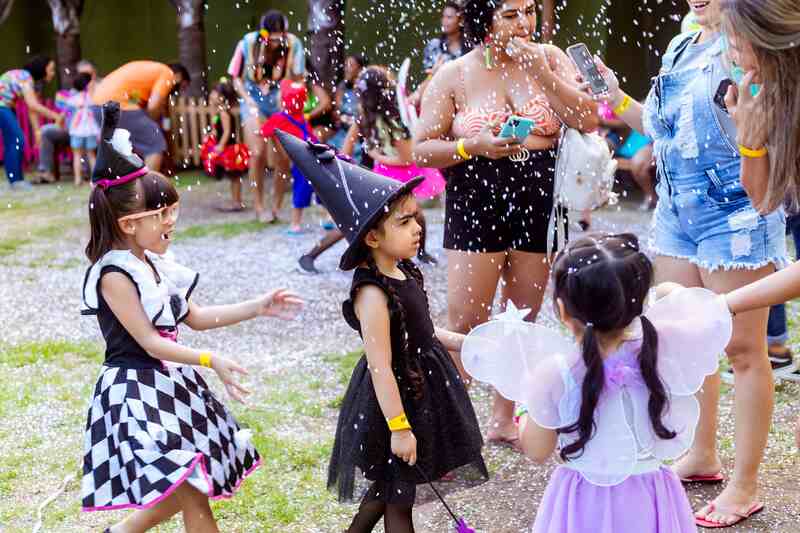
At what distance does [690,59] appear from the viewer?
128 inches

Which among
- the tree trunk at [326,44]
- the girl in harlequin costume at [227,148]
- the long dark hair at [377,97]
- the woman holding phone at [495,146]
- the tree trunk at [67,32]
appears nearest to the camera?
the woman holding phone at [495,146]

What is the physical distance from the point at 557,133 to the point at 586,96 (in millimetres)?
206

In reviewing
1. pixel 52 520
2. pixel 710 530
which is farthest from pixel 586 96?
pixel 52 520

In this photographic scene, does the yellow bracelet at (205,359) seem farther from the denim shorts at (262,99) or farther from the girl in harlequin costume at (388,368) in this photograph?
the denim shorts at (262,99)

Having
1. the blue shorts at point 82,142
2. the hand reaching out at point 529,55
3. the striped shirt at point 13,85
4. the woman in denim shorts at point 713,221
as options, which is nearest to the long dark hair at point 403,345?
the woman in denim shorts at point 713,221

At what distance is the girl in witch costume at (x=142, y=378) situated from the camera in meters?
2.85

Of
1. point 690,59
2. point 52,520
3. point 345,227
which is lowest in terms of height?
point 52,520

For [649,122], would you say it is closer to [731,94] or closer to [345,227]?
[731,94]

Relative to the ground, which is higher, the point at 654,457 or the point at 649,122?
the point at 649,122

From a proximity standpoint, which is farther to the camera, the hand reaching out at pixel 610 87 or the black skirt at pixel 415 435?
the hand reaching out at pixel 610 87

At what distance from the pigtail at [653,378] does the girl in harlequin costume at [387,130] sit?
171 inches

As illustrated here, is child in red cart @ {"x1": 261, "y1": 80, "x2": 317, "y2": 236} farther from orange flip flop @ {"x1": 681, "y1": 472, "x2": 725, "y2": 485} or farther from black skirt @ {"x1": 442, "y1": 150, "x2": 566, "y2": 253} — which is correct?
orange flip flop @ {"x1": 681, "y1": 472, "x2": 725, "y2": 485}

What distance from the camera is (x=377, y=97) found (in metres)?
6.61

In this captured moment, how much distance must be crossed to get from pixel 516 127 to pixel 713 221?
85 cm
